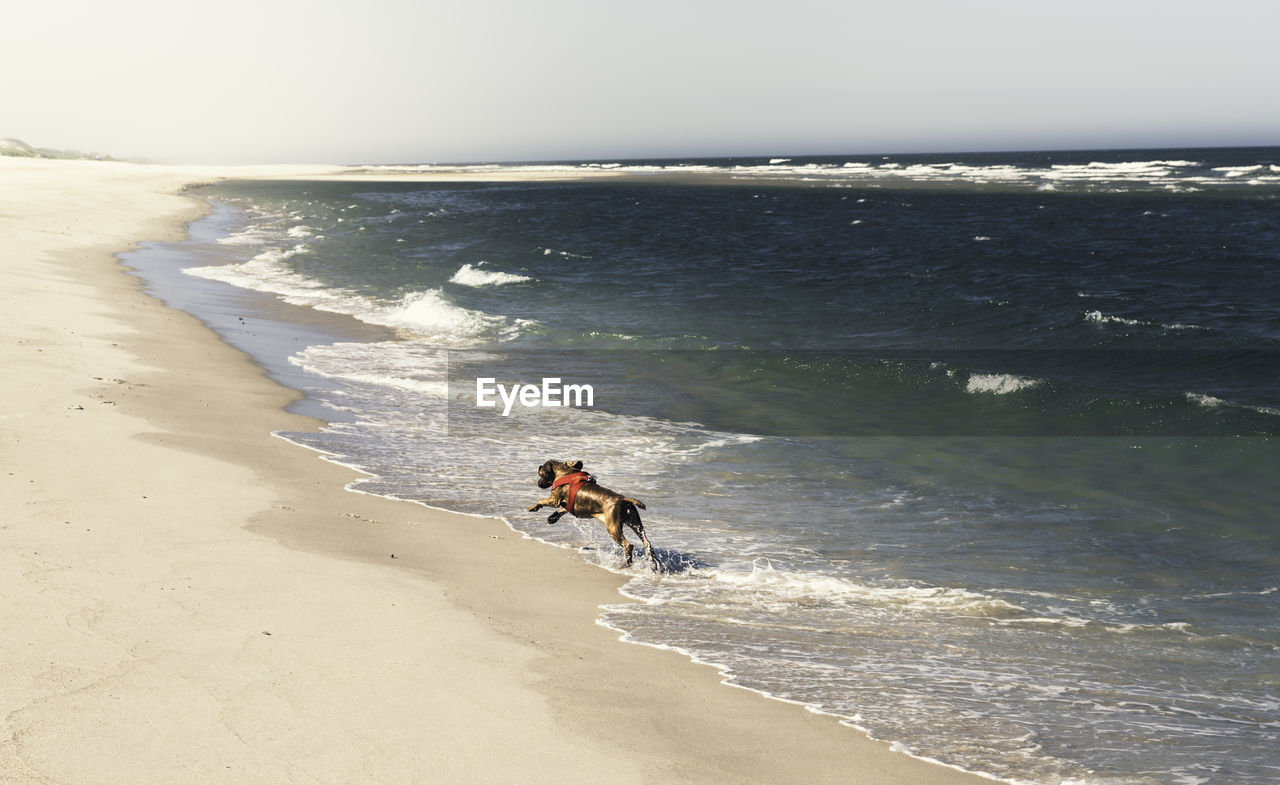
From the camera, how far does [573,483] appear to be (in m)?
8.99

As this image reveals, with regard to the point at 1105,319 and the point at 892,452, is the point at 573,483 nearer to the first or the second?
the point at 892,452

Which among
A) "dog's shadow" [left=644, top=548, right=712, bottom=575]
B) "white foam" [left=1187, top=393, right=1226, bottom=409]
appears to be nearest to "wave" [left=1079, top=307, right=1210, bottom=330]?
"white foam" [left=1187, top=393, right=1226, bottom=409]

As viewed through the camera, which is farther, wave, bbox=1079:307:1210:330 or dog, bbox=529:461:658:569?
wave, bbox=1079:307:1210:330

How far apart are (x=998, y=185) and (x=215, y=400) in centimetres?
9982

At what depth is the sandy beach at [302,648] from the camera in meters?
5.02

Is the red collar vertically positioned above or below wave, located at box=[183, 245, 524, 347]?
below

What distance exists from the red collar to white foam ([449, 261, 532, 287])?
24610 mm

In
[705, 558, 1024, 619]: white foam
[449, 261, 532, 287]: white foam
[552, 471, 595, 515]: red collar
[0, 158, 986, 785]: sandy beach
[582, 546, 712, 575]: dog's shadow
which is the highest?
[449, 261, 532, 287]: white foam

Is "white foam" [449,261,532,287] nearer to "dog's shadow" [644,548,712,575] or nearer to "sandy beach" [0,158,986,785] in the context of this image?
"sandy beach" [0,158,986,785]

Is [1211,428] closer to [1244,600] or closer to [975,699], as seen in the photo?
[1244,600]

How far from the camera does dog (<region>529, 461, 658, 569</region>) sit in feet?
28.8

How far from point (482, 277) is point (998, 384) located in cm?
2092

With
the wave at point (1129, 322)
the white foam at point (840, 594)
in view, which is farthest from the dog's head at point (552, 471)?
the wave at point (1129, 322)

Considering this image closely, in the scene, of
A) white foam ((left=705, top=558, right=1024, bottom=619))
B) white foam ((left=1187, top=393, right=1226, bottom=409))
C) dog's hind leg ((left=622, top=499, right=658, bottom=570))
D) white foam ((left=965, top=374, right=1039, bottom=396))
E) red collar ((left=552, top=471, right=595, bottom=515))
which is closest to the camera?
white foam ((left=705, top=558, right=1024, bottom=619))
